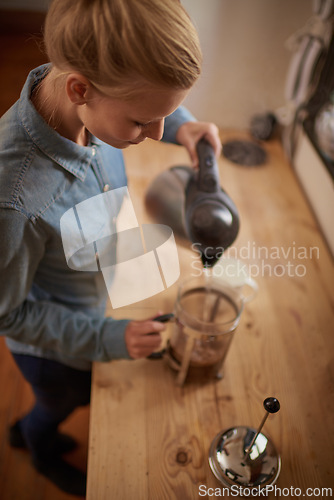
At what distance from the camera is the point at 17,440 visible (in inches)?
43.8

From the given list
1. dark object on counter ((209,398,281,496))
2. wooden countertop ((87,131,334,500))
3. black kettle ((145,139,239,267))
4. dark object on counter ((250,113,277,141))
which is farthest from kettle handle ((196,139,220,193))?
dark object on counter ((250,113,277,141))

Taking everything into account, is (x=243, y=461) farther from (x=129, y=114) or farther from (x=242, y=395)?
(x=129, y=114)

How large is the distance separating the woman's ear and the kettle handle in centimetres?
25

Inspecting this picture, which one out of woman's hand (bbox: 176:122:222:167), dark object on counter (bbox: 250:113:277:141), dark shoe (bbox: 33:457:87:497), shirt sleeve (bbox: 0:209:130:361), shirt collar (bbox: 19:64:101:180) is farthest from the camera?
dark object on counter (bbox: 250:113:277:141)

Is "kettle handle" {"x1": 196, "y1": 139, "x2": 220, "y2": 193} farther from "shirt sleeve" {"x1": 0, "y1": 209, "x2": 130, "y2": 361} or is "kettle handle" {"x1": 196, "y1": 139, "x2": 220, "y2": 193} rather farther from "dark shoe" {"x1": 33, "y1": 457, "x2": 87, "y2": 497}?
"dark shoe" {"x1": 33, "y1": 457, "x2": 87, "y2": 497}

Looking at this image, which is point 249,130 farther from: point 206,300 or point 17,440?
point 17,440

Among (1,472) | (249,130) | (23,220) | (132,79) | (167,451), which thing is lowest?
(1,472)

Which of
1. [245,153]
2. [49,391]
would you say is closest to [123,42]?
[49,391]

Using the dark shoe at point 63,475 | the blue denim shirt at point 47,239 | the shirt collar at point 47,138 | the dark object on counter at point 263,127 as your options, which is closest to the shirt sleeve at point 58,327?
the blue denim shirt at point 47,239

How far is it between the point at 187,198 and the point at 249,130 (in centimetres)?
60

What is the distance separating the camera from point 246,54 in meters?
1.13

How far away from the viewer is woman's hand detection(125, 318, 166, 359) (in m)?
0.64

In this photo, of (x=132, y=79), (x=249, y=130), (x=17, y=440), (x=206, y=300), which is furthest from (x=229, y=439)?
(x=249, y=130)

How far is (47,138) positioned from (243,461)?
493 mm
